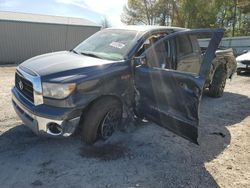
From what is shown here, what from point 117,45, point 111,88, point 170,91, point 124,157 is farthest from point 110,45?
point 124,157

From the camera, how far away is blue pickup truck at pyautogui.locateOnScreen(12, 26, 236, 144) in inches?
145

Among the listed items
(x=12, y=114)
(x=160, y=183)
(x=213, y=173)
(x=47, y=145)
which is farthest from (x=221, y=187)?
(x=12, y=114)

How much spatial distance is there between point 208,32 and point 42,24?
18.2 metres

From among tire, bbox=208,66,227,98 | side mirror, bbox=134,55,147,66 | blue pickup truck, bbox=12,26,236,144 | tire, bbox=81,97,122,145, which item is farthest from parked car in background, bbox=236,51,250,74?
tire, bbox=81,97,122,145

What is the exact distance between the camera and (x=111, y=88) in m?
4.09

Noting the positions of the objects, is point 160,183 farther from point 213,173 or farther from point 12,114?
point 12,114

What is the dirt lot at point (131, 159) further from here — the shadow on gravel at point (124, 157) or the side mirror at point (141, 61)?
the side mirror at point (141, 61)

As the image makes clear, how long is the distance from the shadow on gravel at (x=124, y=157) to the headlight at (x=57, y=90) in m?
0.91

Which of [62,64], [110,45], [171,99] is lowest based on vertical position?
[171,99]

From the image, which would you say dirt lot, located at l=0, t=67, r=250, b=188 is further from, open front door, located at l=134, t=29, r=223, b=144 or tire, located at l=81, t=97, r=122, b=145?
open front door, located at l=134, t=29, r=223, b=144

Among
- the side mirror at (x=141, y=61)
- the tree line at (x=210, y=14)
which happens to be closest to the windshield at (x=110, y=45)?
the side mirror at (x=141, y=61)

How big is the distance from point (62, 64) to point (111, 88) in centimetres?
79

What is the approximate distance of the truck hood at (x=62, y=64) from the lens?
12.5 ft

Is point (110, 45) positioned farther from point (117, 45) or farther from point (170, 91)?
point (170, 91)
